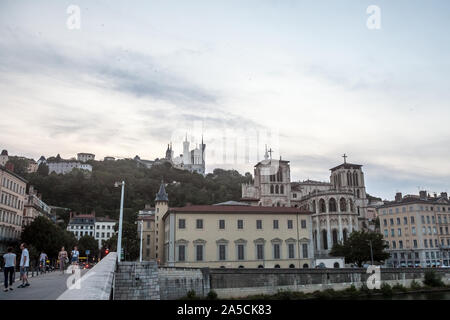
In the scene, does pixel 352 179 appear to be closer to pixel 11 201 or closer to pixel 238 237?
pixel 238 237

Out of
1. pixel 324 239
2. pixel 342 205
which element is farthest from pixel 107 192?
pixel 342 205

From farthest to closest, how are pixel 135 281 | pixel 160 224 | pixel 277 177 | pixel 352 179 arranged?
pixel 352 179 < pixel 277 177 < pixel 160 224 < pixel 135 281

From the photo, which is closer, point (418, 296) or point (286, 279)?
point (286, 279)

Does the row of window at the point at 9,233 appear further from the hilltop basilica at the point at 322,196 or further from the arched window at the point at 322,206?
the arched window at the point at 322,206

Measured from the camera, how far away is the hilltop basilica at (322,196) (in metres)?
87.8

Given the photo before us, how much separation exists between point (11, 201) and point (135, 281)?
44638 mm

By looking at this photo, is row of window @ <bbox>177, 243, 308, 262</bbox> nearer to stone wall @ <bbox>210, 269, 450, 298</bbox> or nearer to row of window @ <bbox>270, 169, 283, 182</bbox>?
stone wall @ <bbox>210, 269, 450, 298</bbox>

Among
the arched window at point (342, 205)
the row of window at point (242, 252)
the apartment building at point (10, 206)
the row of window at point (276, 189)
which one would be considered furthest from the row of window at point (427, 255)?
the apartment building at point (10, 206)

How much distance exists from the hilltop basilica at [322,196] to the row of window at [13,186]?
5562cm

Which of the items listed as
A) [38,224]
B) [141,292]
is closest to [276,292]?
[141,292]

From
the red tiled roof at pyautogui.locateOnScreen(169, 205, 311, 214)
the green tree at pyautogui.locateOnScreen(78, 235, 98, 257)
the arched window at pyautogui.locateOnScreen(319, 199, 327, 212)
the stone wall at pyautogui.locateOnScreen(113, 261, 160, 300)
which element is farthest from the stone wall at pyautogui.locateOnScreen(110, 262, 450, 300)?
the green tree at pyautogui.locateOnScreen(78, 235, 98, 257)

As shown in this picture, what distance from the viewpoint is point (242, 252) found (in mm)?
58406
